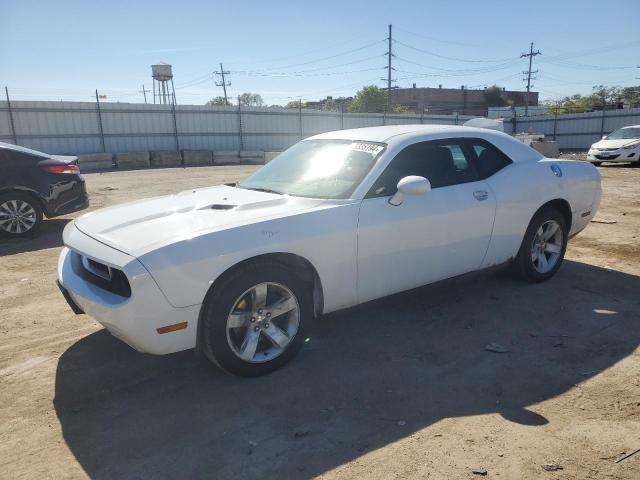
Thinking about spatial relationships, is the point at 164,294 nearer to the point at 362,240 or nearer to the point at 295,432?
the point at 295,432

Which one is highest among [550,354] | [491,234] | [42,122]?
[42,122]

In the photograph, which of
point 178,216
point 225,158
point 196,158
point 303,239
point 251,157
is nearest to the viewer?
point 303,239

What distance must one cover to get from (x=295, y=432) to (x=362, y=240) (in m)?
1.39

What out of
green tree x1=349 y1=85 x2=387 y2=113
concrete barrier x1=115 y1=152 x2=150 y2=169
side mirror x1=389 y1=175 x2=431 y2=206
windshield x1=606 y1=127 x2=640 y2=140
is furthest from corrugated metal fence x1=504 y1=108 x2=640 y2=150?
green tree x1=349 y1=85 x2=387 y2=113

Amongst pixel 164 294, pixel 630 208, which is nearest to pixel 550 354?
pixel 164 294

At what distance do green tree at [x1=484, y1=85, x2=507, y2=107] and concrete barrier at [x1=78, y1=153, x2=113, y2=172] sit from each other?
86739 millimetres

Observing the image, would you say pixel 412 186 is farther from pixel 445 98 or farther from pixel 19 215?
pixel 445 98

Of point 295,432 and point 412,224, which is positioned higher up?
point 412,224

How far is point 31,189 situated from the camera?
735 centimetres

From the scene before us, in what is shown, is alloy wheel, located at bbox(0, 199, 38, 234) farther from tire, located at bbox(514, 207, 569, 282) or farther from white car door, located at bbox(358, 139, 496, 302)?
tire, located at bbox(514, 207, 569, 282)

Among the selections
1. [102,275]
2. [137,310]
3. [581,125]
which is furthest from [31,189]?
[581,125]

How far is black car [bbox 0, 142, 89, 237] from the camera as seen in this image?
7246 mm

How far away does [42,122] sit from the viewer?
69.9 ft

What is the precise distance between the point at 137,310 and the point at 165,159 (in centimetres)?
2064
